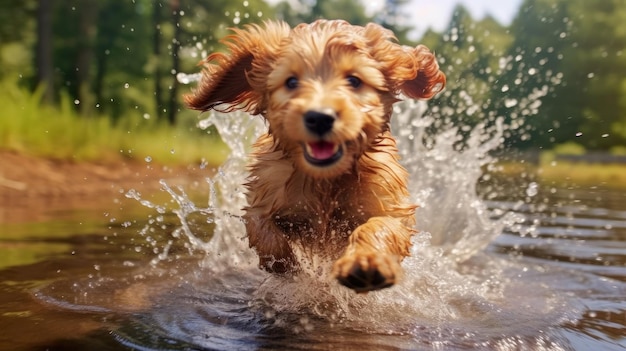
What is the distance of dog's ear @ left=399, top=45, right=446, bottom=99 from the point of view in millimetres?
4086

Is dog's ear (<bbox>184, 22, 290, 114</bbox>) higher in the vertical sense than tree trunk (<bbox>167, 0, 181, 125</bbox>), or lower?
lower

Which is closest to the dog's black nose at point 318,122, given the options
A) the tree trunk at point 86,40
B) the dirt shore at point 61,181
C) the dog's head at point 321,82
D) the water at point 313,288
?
the dog's head at point 321,82

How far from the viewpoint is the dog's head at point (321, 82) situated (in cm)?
313

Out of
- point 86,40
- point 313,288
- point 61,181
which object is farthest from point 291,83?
point 86,40

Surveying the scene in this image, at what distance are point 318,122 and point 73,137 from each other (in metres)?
9.41

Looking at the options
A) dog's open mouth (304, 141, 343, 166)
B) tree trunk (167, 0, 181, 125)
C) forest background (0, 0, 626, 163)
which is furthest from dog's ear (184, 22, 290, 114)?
tree trunk (167, 0, 181, 125)

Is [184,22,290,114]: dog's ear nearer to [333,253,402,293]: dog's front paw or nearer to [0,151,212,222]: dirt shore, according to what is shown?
[333,253,402,293]: dog's front paw

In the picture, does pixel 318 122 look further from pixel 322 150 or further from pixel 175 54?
pixel 175 54

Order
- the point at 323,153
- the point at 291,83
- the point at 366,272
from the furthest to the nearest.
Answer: the point at 291,83
the point at 323,153
the point at 366,272

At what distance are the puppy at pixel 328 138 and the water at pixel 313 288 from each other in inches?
11.2

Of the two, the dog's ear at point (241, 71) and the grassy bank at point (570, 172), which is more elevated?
the grassy bank at point (570, 172)

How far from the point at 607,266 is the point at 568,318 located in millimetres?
1797

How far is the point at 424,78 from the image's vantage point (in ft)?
13.5

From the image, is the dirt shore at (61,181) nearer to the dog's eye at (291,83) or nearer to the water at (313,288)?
the water at (313,288)
